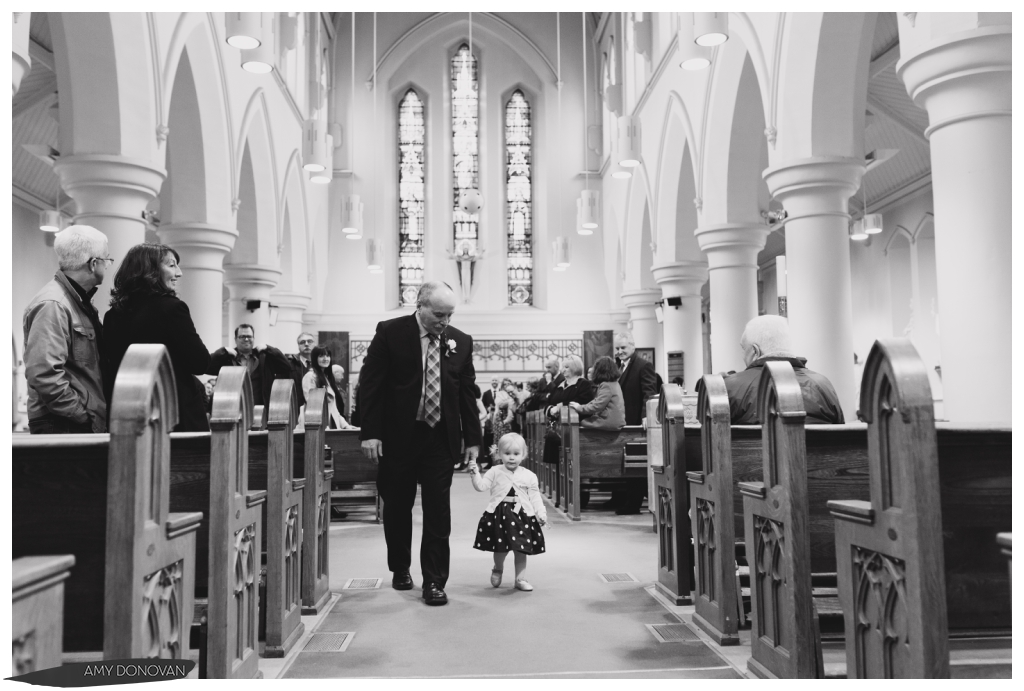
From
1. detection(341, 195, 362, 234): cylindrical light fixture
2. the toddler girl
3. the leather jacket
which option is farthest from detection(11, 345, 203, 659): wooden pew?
detection(341, 195, 362, 234): cylindrical light fixture

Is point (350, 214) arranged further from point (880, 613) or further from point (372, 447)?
point (880, 613)

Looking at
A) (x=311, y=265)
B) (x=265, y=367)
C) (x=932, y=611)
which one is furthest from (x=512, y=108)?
(x=932, y=611)

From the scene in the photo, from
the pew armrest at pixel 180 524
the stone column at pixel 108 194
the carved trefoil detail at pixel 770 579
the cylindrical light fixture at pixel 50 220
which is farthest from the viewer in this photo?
the cylindrical light fixture at pixel 50 220

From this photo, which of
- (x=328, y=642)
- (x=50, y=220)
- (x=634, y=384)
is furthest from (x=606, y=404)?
(x=50, y=220)

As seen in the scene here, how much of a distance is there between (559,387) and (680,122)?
4.57 meters

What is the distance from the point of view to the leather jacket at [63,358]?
125 inches

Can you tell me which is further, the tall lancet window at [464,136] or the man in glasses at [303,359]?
the tall lancet window at [464,136]

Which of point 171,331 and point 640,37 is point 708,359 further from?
point 171,331

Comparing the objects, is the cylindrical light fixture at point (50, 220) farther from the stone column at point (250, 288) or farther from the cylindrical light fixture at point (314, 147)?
the cylindrical light fixture at point (314, 147)

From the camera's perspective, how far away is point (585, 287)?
745 inches

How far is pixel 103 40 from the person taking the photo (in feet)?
21.8

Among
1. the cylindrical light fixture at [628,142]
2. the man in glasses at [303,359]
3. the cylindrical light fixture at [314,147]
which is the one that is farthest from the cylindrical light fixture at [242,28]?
the cylindrical light fixture at [628,142]

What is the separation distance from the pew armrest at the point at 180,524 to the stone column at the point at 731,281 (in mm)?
7947

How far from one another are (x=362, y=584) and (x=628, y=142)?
24.2 feet
